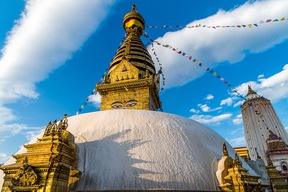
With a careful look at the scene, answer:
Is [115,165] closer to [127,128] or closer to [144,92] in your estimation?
[127,128]

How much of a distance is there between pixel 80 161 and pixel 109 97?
12.1 metres

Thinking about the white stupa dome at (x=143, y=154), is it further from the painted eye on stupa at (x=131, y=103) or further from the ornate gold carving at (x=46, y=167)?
the painted eye on stupa at (x=131, y=103)

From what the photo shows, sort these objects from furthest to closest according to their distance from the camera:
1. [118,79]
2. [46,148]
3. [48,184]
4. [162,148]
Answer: [118,79] → [162,148] → [46,148] → [48,184]

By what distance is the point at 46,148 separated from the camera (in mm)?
5312

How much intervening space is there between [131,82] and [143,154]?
11761 millimetres

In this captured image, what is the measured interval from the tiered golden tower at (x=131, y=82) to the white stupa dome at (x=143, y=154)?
29.1ft

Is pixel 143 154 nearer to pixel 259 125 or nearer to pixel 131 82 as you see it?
pixel 131 82

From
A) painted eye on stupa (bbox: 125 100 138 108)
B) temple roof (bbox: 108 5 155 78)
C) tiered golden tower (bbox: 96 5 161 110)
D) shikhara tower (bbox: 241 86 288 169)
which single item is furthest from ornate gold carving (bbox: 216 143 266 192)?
shikhara tower (bbox: 241 86 288 169)

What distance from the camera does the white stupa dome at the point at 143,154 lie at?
18.0 feet

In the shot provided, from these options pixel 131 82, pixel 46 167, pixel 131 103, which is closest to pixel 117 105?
pixel 131 103

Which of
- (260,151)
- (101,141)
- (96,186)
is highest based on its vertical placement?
(260,151)

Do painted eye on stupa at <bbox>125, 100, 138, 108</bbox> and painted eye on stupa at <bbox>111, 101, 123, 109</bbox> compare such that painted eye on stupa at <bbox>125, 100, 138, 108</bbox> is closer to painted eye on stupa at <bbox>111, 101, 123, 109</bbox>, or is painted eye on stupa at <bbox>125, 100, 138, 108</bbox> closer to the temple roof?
painted eye on stupa at <bbox>111, 101, 123, 109</bbox>

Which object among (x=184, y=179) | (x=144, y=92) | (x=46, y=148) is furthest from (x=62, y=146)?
(x=144, y=92)

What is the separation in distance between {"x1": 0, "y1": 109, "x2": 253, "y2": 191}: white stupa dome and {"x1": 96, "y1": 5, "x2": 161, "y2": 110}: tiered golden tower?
887cm
